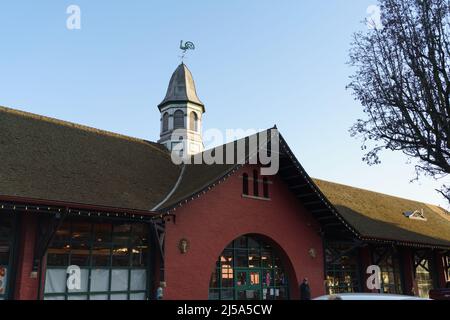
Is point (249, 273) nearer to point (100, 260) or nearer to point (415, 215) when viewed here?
point (100, 260)

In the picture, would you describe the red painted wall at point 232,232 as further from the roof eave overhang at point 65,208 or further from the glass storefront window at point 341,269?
the roof eave overhang at point 65,208

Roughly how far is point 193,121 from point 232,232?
397 inches

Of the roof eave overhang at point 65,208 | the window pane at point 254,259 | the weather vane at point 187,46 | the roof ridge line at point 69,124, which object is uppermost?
the weather vane at point 187,46

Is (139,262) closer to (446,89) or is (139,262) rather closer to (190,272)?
(190,272)

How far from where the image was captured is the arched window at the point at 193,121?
2555 cm

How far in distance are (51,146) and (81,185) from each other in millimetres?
2808

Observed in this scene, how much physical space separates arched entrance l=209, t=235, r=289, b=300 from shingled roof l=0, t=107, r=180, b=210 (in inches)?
148

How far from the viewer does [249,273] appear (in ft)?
60.3

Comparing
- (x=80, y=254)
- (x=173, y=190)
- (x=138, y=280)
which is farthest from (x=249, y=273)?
(x=80, y=254)

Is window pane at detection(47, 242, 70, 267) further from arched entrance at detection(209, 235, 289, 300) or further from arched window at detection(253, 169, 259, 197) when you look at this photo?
arched window at detection(253, 169, 259, 197)

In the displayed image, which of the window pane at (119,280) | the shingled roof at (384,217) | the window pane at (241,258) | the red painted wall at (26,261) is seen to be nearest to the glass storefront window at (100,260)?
the window pane at (119,280)

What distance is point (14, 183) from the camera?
42.4ft

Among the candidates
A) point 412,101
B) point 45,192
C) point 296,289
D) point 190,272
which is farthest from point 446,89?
point 45,192

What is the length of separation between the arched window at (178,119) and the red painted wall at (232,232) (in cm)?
796
